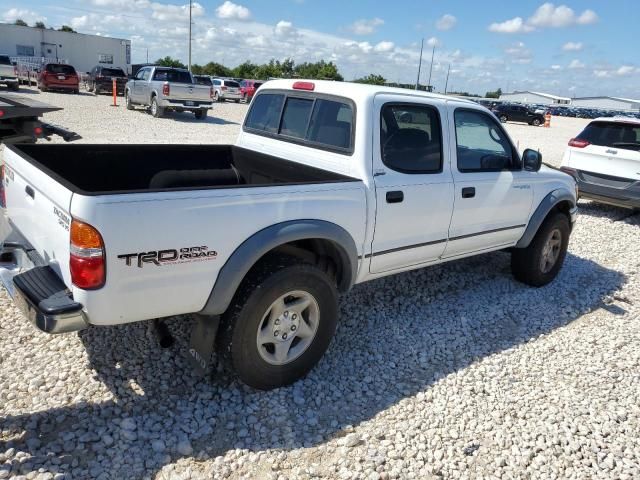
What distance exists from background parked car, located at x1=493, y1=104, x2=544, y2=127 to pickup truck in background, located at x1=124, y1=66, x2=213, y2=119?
81.0 feet

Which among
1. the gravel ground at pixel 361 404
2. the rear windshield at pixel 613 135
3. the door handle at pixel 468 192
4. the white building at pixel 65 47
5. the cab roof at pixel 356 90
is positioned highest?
the white building at pixel 65 47

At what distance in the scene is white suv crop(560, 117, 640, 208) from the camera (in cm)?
854

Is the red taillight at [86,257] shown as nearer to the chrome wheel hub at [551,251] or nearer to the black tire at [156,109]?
the chrome wheel hub at [551,251]

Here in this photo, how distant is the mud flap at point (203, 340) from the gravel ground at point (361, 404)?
0.97 ft

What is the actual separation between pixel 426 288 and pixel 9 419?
370cm

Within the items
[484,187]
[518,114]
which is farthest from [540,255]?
[518,114]

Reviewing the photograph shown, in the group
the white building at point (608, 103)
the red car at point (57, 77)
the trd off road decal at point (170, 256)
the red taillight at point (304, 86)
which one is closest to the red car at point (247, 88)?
the red car at point (57, 77)

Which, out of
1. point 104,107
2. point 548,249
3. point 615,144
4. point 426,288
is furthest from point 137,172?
point 104,107

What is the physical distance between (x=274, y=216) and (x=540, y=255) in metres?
3.49

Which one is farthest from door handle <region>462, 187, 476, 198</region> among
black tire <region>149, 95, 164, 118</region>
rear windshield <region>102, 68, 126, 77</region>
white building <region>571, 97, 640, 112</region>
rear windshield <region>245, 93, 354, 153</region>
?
white building <region>571, 97, 640, 112</region>

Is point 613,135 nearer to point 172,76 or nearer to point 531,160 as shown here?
point 531,160

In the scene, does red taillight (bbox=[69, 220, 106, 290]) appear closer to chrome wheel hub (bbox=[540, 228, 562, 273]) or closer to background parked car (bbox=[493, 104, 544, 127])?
chrome wheel hub (bbox=[540, 228, 562, 273])

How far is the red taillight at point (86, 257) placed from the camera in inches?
96.4

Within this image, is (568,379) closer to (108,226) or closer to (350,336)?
(350,336)
